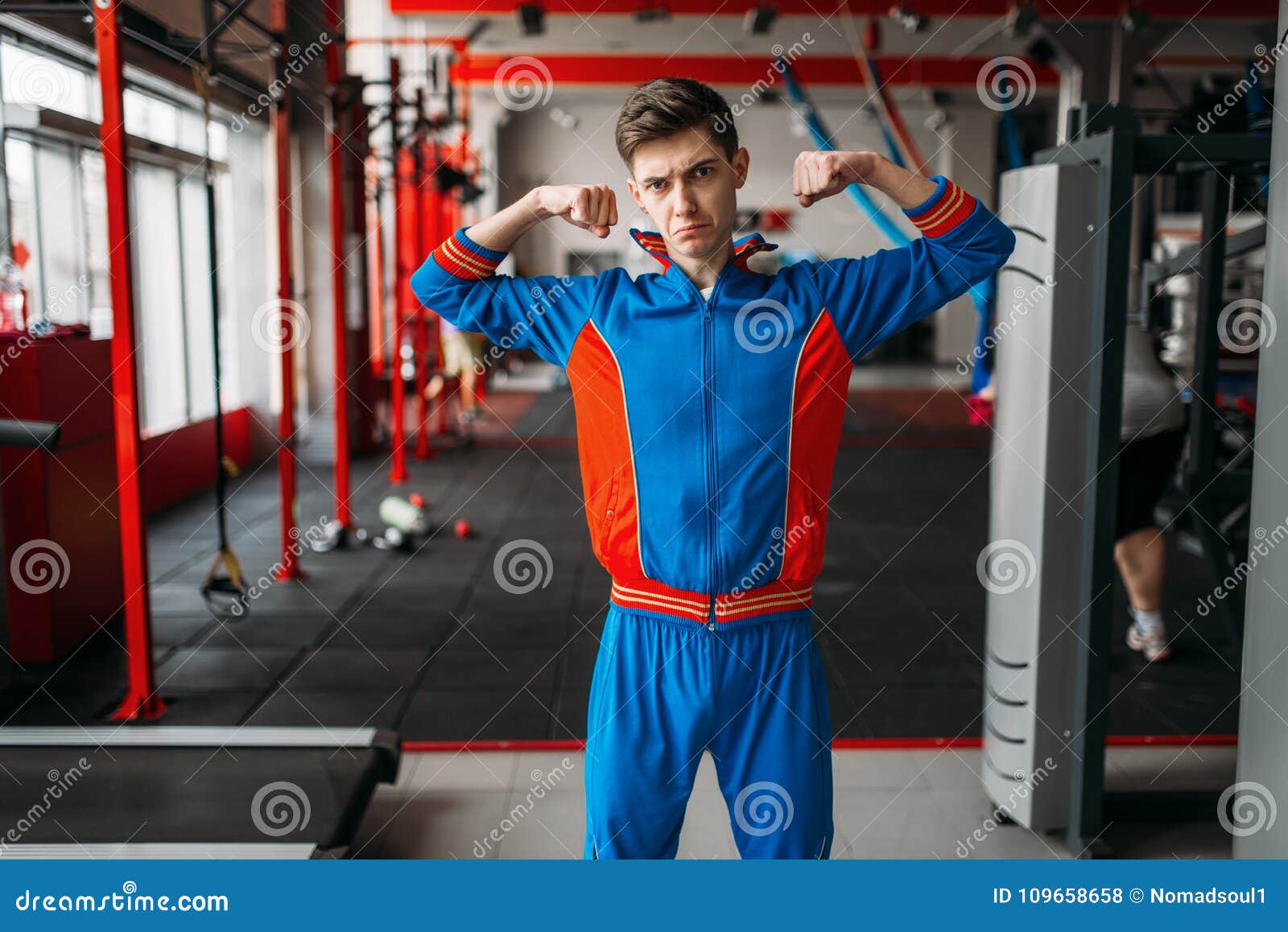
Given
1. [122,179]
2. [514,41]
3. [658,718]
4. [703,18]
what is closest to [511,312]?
[658,718]

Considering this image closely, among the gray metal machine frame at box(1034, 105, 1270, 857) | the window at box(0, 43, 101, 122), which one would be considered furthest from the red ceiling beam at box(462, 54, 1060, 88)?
the gray metal machine frame at box(1034, 105, 1270, 857)

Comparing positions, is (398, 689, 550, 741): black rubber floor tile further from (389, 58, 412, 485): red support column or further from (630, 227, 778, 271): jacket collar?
(389, 58, 412, 485): red support column

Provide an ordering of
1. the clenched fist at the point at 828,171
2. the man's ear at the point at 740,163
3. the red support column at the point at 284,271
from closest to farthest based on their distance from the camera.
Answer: the clenched fist at the point at 828,171
the man's ear at the point at 740,163
the red support column at the point at 284,271

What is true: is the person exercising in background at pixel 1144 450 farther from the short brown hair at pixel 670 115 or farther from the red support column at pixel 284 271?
the red support column at pixel 284 271

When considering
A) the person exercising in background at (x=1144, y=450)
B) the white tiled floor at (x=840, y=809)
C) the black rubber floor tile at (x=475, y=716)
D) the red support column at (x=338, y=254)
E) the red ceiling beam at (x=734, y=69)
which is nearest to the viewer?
the white tiled floor at (x=840, y=809)

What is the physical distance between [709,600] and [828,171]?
623 mm

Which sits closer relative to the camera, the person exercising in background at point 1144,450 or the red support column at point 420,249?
the person exercising in background at point 1144,450

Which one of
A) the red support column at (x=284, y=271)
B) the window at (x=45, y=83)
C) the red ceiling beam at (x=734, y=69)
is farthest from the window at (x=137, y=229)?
the red ceiling beam at (x=734, y=69)

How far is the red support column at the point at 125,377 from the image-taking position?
322 centimetres

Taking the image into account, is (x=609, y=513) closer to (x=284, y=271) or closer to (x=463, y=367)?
(x=284, y=271)

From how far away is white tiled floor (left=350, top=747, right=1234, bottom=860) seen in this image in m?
2.74

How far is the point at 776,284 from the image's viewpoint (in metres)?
1.60

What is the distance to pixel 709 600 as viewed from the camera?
1595mm

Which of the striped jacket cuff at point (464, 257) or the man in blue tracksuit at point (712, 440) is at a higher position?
the striped jacket cuff at point (464, 257)
